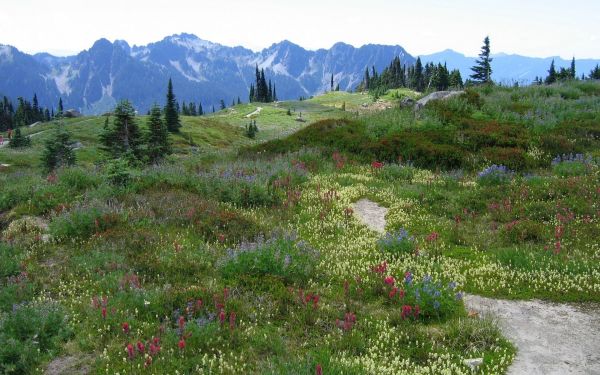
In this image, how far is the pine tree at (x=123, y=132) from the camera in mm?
38969

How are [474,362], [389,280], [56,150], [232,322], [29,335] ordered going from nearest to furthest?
[474,362] < [29,335] < [232,322] < [389,280] < [56,150]

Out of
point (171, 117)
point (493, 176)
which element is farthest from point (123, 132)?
point (171, 117)

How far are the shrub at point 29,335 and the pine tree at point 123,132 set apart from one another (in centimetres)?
3187

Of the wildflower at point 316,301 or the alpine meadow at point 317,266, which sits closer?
the alpine meadow at point 317,266

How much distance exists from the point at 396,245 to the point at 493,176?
26.5 feet

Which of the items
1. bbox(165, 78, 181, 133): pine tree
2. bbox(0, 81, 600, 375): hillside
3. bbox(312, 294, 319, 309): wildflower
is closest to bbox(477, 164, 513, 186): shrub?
bbox(0, 81, 600, 375): hillside

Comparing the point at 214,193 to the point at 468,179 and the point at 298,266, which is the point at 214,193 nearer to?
the point at 298,266

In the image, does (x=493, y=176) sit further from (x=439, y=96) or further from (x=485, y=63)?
(x=485, y=63)

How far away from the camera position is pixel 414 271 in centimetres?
996

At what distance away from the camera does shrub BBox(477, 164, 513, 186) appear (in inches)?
659

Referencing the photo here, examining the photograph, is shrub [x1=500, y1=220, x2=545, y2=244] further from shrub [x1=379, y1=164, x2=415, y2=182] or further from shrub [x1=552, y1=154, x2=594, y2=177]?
shrub [x1=379, y1=164, x2=415, y2=182]

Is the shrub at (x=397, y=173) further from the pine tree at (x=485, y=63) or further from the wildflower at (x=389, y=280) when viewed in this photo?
the pine tree at (x=485, y=63)

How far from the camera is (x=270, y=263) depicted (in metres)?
9.55

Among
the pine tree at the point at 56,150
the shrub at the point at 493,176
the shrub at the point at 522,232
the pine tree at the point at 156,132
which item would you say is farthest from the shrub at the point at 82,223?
the pine tree at the point at 56,150
